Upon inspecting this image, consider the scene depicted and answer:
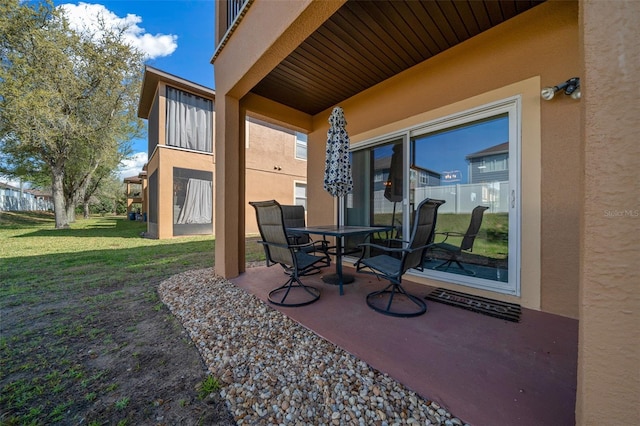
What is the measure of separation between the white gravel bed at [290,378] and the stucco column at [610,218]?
0.64m

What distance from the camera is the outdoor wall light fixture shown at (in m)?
2.12

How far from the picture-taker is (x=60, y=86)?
9.14 meters

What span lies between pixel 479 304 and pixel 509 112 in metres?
2.05

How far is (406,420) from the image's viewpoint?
1185 mm

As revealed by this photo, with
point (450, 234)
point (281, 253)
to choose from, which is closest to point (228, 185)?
point (281, 253)

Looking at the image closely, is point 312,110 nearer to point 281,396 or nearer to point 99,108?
point 281,396

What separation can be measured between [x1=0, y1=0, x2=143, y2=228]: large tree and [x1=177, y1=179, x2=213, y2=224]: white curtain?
525cm

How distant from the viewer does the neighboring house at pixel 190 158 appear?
828cm

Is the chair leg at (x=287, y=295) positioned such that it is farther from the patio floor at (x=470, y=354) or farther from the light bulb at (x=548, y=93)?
the light bulb at (x=548, y=93)

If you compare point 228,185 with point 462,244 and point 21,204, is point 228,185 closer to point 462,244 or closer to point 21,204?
point 462,244

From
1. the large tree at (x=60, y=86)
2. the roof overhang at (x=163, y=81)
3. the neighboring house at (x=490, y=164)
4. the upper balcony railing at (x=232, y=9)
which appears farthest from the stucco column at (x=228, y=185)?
the large tree at (x=60, y=86)

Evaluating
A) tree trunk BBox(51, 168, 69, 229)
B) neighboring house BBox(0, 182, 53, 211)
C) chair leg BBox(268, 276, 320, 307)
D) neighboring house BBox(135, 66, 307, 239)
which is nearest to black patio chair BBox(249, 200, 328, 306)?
chair leg BBox(268, 276, 320, 307)

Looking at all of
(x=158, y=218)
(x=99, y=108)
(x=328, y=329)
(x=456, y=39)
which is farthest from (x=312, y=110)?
(x=99, y=108)

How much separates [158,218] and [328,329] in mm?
8359
